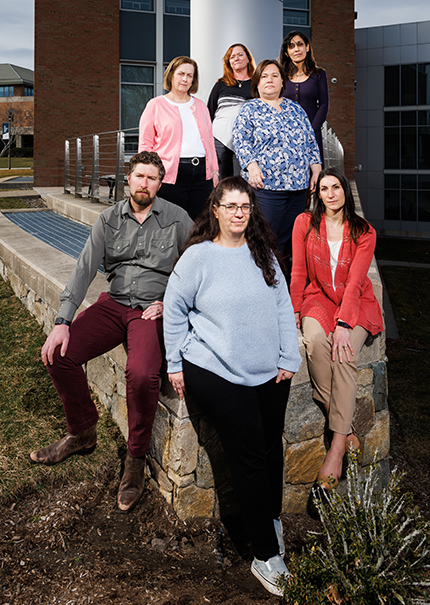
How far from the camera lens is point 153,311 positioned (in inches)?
129

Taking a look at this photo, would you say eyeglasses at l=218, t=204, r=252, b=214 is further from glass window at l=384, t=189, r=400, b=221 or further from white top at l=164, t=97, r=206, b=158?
glass window at l=384, t=189, r=400, b=221

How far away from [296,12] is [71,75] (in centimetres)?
747

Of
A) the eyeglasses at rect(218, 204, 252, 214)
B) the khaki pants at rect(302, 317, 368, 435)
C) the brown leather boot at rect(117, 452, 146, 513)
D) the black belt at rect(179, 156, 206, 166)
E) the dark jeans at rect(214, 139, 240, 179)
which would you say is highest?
the dark jeans at rect(214, 139, 240, 179)

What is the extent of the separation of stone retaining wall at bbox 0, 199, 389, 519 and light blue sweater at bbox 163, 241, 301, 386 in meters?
0.44

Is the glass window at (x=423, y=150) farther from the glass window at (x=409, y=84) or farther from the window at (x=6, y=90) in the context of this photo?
the window at (x=6, y=90)

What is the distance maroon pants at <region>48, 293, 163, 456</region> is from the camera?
9.83 feet

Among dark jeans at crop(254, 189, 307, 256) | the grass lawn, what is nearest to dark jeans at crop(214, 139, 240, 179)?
dark jeans at crop(254, 189, 307, 256)

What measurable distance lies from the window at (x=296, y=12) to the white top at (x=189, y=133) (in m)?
15.3

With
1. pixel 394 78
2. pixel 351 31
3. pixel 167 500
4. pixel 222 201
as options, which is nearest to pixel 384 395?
pixel 167 500

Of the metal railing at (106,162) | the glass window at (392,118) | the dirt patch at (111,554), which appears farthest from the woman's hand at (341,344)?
the glass window at (392,118)

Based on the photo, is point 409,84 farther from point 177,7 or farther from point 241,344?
point 241,344

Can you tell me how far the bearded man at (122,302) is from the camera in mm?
3139

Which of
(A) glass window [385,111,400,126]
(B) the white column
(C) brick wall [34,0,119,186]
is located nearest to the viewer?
(B) the white column

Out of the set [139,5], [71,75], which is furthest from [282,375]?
[139,5]
